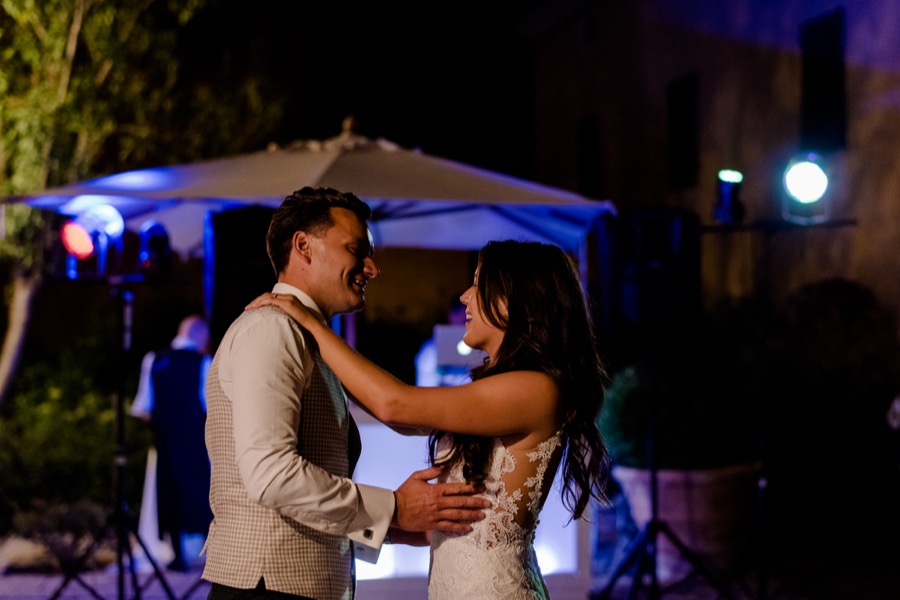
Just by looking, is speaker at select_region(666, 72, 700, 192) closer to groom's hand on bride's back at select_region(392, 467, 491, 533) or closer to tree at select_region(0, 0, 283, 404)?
tree at select_region(0, 0, 283, 404)

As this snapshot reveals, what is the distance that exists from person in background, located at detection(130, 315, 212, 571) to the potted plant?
8.47 feet

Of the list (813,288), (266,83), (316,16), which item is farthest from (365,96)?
(813,288)

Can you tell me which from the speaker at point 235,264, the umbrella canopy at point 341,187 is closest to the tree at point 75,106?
the umbrella canopy at point 341,187

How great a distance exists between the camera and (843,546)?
717cm

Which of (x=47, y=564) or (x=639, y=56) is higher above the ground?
(x=639, y=56)

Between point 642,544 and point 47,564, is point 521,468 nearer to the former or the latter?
point 642,544

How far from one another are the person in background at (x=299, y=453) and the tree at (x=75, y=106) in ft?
18.0

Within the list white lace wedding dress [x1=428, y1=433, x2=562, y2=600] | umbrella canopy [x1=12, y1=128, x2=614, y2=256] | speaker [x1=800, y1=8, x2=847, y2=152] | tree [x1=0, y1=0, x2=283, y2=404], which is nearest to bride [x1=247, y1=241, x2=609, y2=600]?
white lace wedding dress [x1=428, y1=433, x2=562, y2=600]

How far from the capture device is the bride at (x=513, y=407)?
2.44 m

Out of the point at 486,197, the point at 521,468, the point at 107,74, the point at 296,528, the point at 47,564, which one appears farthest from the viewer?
the point at 107,74

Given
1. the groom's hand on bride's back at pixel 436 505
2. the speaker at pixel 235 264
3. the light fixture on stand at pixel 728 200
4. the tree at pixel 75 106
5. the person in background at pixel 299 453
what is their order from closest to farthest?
the person in background at pixel 299 453 < the groom's hand on bride's back at pixel 436 505 < the speaker at pixel 235 264 < the light fixture on stand at pixel 728 200 < the tree at pixel 75 106

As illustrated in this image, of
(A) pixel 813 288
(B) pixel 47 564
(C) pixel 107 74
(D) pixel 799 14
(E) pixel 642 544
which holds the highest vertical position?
(D) pixel 799 14

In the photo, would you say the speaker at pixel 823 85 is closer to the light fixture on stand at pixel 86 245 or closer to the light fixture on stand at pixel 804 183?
the light fixture on stand at pixel 804 183

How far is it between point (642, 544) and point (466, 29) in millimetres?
13307
